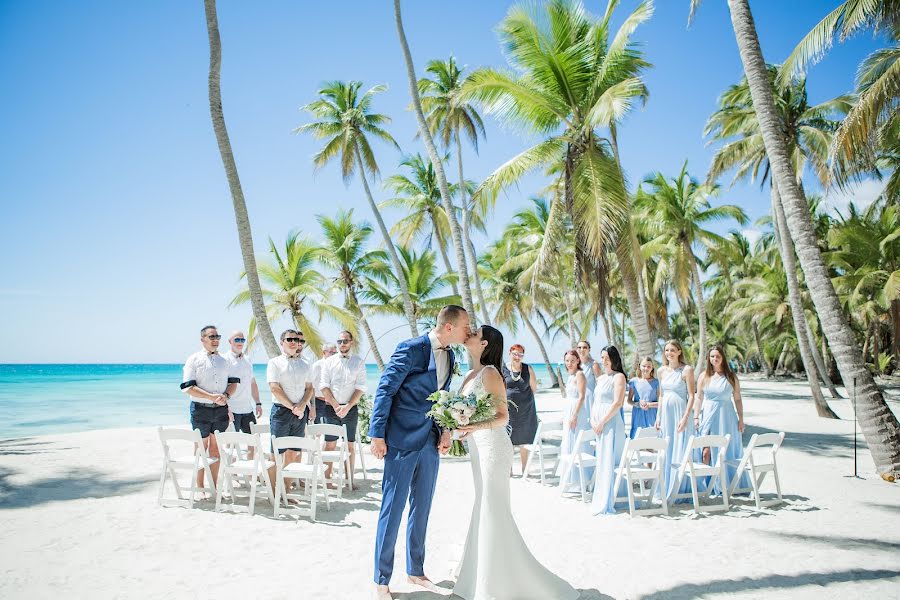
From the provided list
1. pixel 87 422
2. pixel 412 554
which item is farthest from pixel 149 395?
pixel 412 554

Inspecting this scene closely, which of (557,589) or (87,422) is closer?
(557,589)

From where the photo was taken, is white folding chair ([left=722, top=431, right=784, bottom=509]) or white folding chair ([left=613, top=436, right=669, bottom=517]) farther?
white folding chair ([left=722, top=431, right=784, bottom=509])

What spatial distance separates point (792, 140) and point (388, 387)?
60.3 ft

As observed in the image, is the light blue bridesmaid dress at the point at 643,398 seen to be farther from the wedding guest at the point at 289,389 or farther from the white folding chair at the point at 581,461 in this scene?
the wedding guest at the point at 289,389

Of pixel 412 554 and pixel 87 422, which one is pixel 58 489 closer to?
pixel 412 554

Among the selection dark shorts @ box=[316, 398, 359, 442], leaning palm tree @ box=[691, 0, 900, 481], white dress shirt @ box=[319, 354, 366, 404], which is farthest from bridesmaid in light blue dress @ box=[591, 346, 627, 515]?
dark shorts @ box=[316, 398, 359, 442]

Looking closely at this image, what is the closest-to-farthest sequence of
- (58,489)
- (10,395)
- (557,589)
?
(557,589)
(58,489)
(10,395)

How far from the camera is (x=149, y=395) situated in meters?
42.6

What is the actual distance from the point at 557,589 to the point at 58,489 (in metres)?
7.54

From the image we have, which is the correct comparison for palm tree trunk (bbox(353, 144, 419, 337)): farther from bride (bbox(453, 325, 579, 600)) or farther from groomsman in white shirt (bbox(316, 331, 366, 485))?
bride (bbox(453, 325, 579, 600))

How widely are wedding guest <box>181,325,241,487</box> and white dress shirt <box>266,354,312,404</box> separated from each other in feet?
2.08

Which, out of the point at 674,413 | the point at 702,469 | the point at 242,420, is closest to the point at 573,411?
the point at 674,413

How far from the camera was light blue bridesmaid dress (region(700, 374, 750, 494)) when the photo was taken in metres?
7.08

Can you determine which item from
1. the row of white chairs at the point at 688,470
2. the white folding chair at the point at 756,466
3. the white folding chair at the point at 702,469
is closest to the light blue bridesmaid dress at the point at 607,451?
the row of white chairs at the point at 688,470
